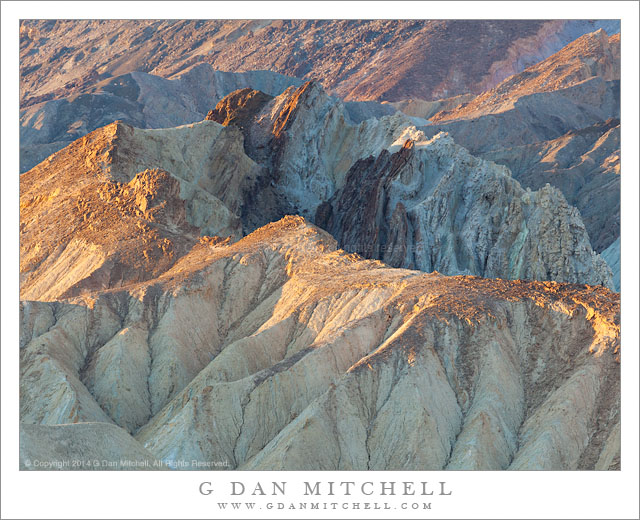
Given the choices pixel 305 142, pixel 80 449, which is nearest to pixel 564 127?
pixel 305 142

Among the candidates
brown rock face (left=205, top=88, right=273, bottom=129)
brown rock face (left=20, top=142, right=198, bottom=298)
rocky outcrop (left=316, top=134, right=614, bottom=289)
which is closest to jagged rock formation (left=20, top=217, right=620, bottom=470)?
brown rock face (left=20, top=142, right=198, bottom=298)

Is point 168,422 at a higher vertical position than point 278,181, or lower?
higher

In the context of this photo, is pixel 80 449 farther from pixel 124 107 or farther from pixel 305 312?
pixel 124 107

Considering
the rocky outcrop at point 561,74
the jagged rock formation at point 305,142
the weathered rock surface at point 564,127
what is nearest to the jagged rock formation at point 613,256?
the weathered rock surface at point 564,127

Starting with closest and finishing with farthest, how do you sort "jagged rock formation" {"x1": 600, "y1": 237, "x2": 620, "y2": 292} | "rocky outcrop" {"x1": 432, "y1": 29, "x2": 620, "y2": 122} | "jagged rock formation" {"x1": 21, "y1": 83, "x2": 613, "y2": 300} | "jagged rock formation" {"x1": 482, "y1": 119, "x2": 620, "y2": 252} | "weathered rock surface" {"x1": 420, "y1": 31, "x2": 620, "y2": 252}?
"jagged rock formation" {"x1": 21, "y1": 83, "x2": 613, "y2": 300} → "jagged rock formation" {"x1": 600, "y1": 237, "x2": 620, "y2": 292} → "jagged rock formation" {"x1": 482, "y1": 119, "x2": 620, "y2": 252} → "weathered rock surface" {"x1": 420, "y1": 31, "x2": 620, "y2": 252} → "rocky outcrop" {"x1": 432, "y1": 29, "x2": 620, "y2": 122}

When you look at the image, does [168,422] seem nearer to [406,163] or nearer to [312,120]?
[406,163]

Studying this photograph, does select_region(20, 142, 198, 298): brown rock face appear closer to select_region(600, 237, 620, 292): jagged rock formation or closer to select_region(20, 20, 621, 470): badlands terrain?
select_region(20, 20, 621, 470): badlands terrain

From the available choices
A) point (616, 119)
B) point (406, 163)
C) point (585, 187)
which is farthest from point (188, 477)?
point (616, 119)

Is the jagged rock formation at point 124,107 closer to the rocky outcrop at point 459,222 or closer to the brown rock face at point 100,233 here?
the rocky outcrop at point 459,222
